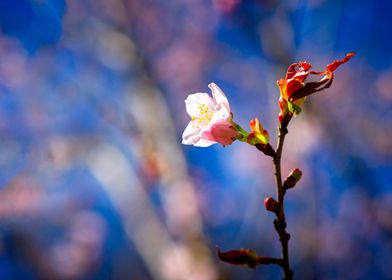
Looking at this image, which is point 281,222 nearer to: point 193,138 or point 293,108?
point 293,108

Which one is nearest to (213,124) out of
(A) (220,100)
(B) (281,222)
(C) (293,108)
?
(A) (220,100)

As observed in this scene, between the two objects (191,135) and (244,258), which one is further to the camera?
(191,135)

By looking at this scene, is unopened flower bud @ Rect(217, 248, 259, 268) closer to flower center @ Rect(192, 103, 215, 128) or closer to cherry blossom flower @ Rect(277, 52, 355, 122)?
cherry blossom flower @ Rect(277, 52, 355, 122)

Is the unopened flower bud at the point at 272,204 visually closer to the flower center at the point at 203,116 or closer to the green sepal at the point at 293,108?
the green sepal at the point at 293,108

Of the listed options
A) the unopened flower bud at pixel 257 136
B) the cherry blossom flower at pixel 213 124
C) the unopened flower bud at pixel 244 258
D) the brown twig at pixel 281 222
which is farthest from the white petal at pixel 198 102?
the unopened flower bud at pixel 244 258

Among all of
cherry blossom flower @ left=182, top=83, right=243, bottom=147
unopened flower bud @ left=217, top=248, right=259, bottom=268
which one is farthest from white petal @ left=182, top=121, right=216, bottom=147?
unopened flower bud @ left=217, top=248, right=259, bottom=268

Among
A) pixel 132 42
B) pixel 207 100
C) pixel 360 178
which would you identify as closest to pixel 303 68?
pixel 207 100

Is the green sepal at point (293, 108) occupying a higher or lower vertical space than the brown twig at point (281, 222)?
higher
